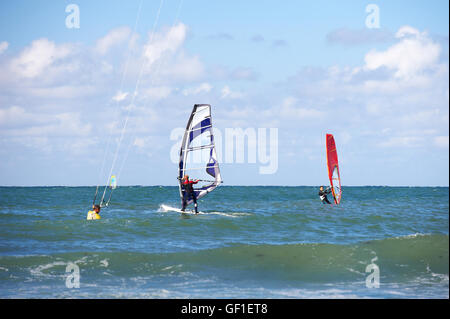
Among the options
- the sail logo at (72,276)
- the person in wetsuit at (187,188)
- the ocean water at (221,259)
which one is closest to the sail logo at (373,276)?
the ocean water at (221,259)

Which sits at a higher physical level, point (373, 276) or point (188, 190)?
point (188, 190)

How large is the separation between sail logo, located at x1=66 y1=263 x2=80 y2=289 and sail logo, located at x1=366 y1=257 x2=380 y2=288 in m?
5.07

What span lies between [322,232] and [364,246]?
2597 millimetres

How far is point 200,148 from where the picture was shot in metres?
18.8

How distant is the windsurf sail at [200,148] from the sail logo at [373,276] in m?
8.61

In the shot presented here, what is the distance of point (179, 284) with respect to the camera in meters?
9.31

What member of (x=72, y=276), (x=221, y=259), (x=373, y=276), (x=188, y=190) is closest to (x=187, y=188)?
(x=188, y=190)

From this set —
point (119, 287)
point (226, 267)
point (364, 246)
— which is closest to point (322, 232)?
point (364, 246)

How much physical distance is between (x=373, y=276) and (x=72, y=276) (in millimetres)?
5659

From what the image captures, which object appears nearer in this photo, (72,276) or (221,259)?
(72,276)

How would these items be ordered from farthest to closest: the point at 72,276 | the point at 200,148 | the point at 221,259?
the point at 200,148, the point at 221,259, the point at 72,276

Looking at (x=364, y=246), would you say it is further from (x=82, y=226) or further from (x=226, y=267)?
(x=82, y=226)

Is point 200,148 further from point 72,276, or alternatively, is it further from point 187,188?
point 72,276
